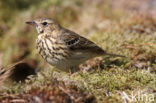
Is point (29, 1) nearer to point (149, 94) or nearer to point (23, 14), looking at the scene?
point (23, 14)

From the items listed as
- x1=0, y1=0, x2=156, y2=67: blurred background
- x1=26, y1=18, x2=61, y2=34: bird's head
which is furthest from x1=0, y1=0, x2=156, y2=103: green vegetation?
x1=26, y1=18, x2=61, y2=34: bird's head

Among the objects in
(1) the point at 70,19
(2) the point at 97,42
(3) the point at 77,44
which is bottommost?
(2) the point at 97,42

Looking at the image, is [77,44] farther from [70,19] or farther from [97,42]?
[70,19]

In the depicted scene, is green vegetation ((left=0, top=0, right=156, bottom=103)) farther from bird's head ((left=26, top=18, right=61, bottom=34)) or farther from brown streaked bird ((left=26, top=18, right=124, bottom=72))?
bird's head ((left=26, top=18, right=61, bottom=34))

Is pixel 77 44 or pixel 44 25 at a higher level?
pixel 44 25

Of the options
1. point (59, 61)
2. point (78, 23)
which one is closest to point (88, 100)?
point (59, 61)

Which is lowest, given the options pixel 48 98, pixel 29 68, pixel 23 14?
pixel 29 68

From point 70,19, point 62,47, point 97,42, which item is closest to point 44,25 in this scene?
point 62,47
